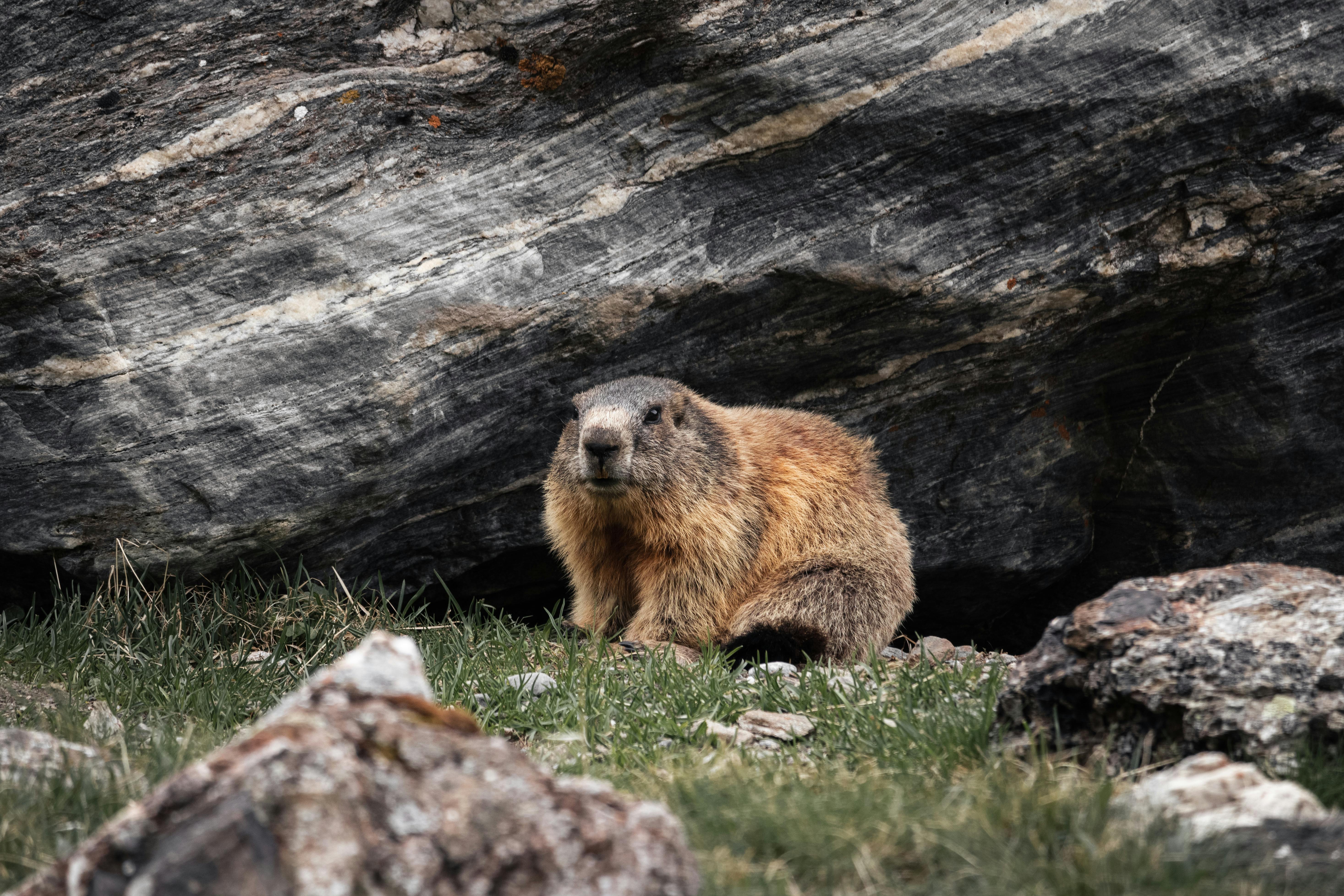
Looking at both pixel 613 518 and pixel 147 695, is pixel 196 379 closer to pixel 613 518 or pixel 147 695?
pixel 147 695

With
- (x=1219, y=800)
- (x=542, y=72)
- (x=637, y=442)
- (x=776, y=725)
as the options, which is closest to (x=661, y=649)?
(x=637, y=442)

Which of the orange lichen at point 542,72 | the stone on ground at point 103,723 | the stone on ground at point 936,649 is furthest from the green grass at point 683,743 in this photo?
the orange lichen at point 542,72

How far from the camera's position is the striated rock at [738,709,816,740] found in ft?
14.4

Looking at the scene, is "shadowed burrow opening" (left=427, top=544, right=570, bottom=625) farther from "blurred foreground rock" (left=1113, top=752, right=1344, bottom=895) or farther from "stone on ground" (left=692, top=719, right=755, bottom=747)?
"blurred foreground rock" (left=1113, top=752, right=1344, bottom=895)

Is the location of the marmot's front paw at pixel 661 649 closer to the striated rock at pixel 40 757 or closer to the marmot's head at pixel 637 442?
the marmot's head at pixel 637 442

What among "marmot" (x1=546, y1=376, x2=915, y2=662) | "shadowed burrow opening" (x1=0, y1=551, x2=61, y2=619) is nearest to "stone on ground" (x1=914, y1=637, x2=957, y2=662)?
"marmot" (x1=546, y1=376, x2=915, y2=662)

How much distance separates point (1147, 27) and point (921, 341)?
220 cm

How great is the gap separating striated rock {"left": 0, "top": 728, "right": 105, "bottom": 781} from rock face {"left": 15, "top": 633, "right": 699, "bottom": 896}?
910mm

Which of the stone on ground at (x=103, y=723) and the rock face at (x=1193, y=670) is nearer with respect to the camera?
the rock face at (x=1193, y=670)

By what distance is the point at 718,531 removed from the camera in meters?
6.66

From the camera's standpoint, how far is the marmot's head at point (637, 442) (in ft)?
20.8

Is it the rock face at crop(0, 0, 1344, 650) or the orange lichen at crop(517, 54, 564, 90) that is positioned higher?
the orange lichen at crop(517, 54, 564, 90)

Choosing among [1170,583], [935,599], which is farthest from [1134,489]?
[1170,583]

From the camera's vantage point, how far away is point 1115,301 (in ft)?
23.7
